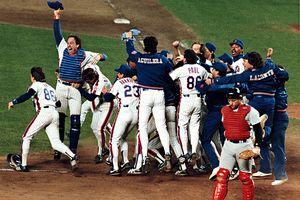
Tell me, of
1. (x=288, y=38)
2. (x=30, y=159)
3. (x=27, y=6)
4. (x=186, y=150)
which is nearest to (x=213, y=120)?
(x=186, y=150)

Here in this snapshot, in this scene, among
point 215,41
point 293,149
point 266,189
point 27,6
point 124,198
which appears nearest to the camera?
point 124,198

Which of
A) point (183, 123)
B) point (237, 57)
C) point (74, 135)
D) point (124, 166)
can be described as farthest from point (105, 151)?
point (237, 57)

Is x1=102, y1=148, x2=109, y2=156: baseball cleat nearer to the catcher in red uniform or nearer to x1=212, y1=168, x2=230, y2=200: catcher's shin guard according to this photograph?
the catcher in red uniform

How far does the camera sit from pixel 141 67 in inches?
627

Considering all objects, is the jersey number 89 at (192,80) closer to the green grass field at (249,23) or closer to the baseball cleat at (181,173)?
the baseball cleat at (181,173)

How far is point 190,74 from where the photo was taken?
15.9 m

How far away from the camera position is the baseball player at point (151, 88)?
15859mm

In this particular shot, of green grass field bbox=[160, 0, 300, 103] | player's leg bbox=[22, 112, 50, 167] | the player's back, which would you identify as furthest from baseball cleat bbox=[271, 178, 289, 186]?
green grass field bbox=[160, 0, 300, 103]

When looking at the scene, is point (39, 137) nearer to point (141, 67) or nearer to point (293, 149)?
point (141, 67)

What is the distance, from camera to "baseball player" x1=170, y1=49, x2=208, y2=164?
52.2 ft

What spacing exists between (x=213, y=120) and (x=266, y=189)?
1.56 metres

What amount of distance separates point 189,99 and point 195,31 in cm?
1463

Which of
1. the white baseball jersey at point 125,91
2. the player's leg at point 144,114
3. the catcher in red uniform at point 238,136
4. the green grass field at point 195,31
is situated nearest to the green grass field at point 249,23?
the green grass field at point 195,31

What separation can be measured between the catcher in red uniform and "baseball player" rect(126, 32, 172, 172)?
7.75ft
